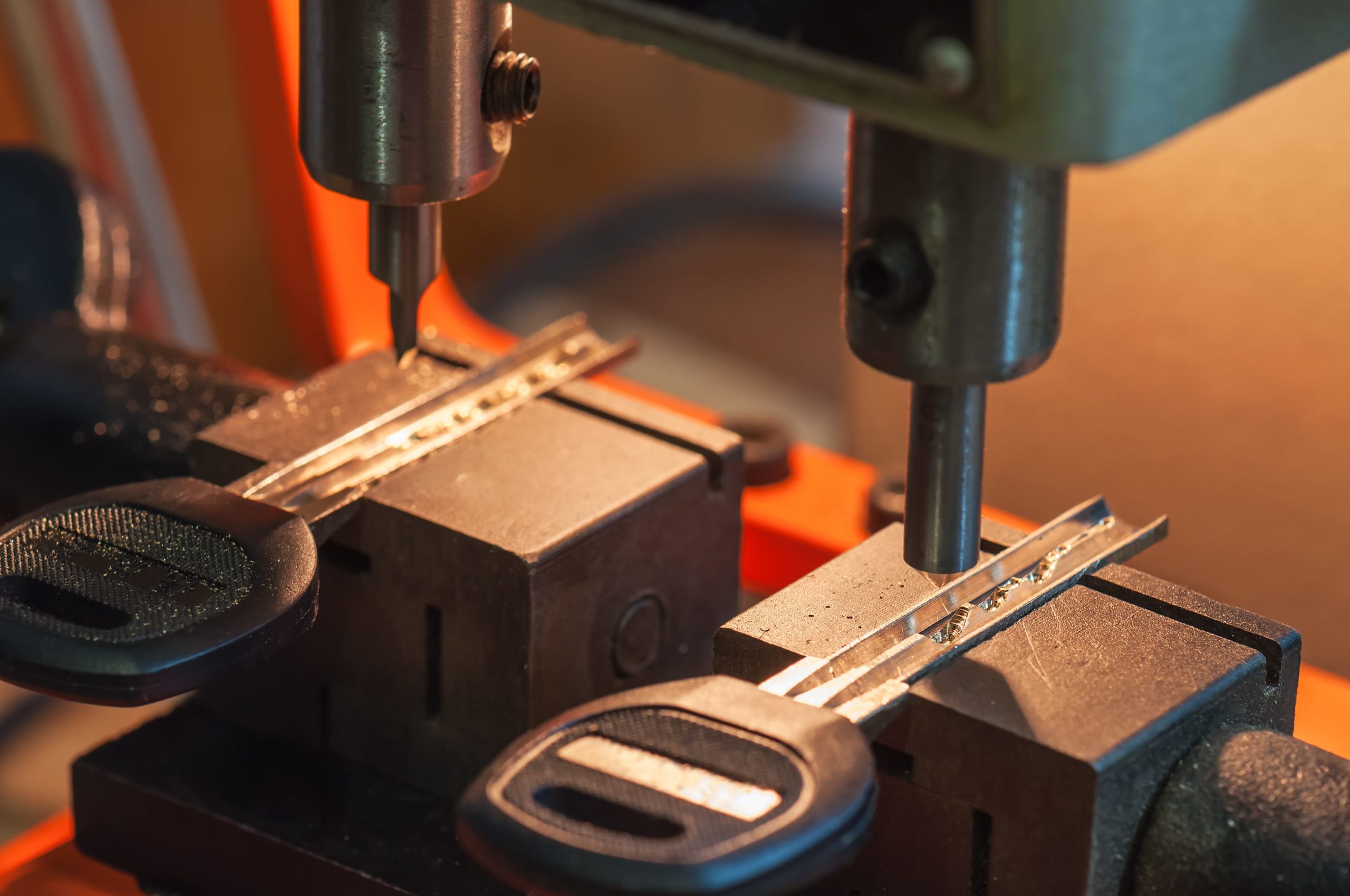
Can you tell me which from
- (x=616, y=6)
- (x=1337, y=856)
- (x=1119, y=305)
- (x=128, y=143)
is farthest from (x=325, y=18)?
(x=128, y=143)

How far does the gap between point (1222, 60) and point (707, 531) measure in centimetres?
37

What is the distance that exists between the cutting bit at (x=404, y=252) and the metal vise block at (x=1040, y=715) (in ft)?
0.64

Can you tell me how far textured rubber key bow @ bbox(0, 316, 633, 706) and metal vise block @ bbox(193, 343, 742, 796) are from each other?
23 millimetres

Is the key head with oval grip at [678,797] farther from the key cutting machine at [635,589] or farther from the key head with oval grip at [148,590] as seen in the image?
the key head with oval grip at [148,590]

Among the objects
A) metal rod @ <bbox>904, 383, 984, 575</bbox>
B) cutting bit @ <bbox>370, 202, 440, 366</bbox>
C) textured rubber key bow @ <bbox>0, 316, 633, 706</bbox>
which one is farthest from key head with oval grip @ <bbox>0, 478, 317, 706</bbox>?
metal rod @ <bbox>904, 383, 984, 575</bbox>

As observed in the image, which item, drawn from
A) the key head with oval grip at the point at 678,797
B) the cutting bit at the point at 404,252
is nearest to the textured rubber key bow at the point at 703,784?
the key head with oval grip at the point at 678,797

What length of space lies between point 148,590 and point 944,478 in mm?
275

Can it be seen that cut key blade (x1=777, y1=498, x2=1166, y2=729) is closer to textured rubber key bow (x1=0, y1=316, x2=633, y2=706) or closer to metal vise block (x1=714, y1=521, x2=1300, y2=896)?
metal vise block (x1=714, y1=521, x2=1300, y2=896)

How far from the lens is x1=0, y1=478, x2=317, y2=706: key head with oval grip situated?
1.75 ft

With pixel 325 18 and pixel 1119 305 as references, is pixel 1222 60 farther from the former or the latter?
pixel 1119 305

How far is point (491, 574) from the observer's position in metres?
0.67

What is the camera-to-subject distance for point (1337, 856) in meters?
0.53

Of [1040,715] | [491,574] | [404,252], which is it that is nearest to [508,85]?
[404,252]

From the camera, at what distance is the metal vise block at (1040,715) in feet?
1.75
